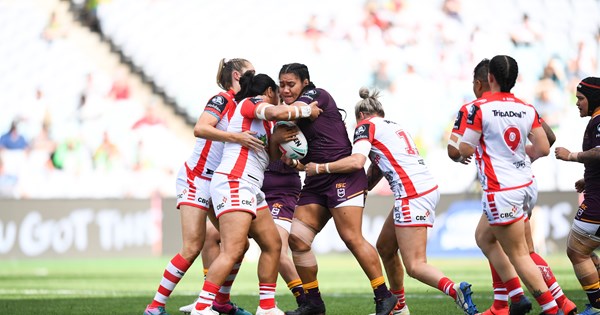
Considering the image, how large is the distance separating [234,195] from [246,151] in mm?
416

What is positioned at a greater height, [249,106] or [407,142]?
[249,106]

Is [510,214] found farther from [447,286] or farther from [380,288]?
[380,288]

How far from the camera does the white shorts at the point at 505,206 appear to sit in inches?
317

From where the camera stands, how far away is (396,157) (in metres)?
8.91

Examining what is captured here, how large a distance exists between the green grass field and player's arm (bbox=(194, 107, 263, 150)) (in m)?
2.51

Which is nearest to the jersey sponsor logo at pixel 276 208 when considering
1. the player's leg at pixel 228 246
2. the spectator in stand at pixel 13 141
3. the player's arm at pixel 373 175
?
the player's arm at pixel 373 175

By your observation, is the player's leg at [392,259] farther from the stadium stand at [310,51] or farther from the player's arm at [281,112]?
the stadium stand at [310,51]

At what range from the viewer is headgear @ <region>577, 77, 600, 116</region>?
9.09 metres

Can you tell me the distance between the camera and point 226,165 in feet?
27.5

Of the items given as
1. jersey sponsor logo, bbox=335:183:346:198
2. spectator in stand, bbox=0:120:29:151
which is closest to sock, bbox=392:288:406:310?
jersey sponsor logo, bbox=335:183:346:198

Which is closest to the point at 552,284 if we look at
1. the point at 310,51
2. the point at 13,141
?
the point at 13,141

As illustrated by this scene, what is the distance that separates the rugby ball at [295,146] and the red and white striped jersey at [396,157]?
573 mm

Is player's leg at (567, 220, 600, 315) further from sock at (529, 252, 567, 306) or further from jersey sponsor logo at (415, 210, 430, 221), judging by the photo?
jersey sponsor logo at (415, 210, 430, 221)

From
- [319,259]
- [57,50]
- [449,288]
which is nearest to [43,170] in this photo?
[57,50]
